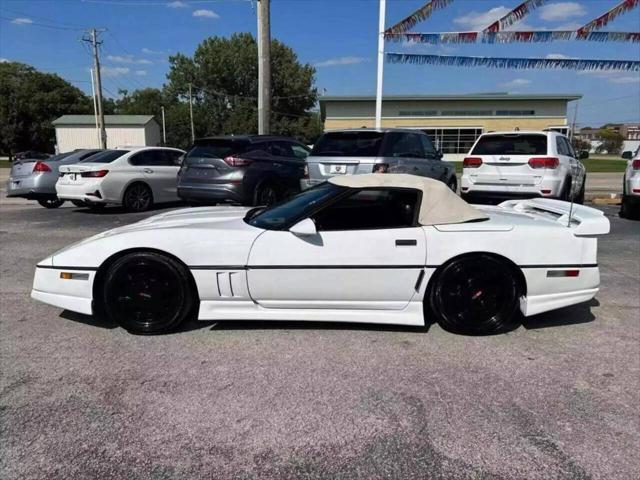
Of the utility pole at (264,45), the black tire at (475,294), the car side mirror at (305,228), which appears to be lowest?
the black tire at (475,294)

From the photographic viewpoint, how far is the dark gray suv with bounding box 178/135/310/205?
8.84m

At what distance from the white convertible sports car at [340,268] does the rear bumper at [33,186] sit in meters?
9.02

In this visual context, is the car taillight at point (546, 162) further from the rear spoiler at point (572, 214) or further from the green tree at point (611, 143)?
the green tree at point (611, 143)

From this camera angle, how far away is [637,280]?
5.61 m

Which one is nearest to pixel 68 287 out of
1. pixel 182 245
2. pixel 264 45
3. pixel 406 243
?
pixel 182 245

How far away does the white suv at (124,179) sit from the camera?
10.5 m

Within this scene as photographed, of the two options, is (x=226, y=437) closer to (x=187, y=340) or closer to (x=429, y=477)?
(x=429, y=477)

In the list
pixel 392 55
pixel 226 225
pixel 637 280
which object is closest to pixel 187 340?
pixel 226 225

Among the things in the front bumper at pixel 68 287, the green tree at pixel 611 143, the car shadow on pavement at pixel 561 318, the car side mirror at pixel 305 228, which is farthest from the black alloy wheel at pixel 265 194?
the green tree at pixel 611 143

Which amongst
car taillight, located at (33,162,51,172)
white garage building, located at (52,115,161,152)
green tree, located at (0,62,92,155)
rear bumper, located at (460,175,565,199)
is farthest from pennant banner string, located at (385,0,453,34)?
green tree, located at (0,62,92,155)

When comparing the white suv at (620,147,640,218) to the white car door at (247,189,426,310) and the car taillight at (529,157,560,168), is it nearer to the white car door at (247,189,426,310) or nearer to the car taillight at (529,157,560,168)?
the car taillight at (529,157,560,168)

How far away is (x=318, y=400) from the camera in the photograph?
293 cm

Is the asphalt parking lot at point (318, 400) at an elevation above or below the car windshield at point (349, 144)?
below

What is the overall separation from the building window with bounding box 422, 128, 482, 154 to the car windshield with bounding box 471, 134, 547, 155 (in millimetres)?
36445
